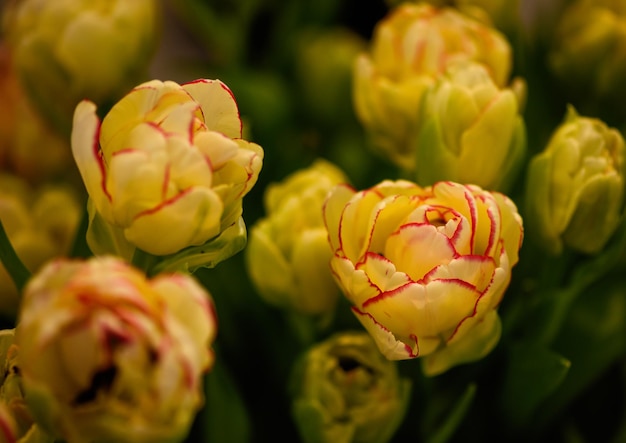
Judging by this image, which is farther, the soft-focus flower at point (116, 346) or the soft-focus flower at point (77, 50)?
the soft-focus flower at point (77, 50)

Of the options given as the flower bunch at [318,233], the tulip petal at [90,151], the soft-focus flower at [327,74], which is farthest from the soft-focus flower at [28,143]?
the tulip petal at [90,151]

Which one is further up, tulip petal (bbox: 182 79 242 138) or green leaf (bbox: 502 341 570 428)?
tulip petal (bbox: 182 79 242 138)

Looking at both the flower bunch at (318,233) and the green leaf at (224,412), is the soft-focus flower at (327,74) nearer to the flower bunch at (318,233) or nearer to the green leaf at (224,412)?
the flower bunch at (318,233)

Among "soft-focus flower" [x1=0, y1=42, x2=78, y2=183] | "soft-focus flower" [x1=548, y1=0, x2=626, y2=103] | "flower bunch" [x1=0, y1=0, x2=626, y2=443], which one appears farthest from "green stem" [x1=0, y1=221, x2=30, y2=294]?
"soft-focus flower" [x1=548, y1=0, x2=626, y2=103]

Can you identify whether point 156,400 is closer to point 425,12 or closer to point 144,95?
point 144,95

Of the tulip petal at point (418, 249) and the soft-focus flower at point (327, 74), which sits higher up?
the tulip petal at point (418, 249)

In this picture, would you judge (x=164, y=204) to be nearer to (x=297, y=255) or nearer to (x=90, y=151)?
(x=90, y=151)

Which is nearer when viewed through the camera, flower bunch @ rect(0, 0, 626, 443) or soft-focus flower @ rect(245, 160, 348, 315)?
flower bunch @ rect(0, 0, 626, 443)

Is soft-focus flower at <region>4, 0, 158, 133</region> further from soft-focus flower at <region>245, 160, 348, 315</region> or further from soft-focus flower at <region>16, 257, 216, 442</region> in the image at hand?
soft-focus flower at <region>16, 257, 216, 442</region>
